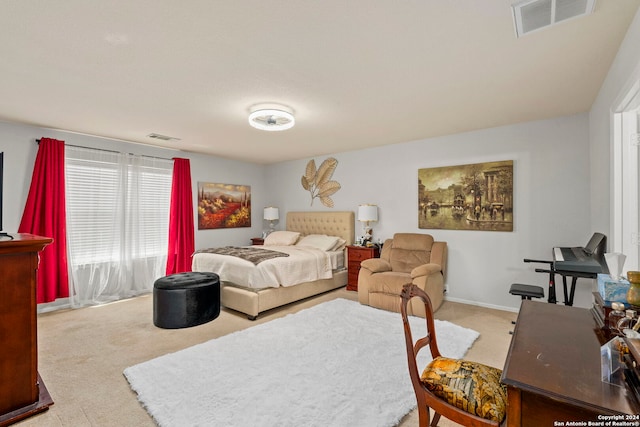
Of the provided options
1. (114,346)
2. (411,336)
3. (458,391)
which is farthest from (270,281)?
(458,391)

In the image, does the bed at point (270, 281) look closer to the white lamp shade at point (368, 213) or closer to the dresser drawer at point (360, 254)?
the dresser drawer at point (360, 254)

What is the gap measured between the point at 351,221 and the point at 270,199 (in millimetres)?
2416

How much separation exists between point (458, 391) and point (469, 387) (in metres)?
0.05

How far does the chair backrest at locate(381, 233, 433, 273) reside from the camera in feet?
14.3

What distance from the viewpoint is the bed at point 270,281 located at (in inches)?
151

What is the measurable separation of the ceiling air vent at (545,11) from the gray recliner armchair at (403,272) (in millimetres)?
2663

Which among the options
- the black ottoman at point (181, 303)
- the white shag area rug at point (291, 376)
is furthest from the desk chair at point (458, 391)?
the black ottoman at point (181, 303)

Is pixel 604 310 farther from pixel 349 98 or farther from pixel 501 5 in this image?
pixel 349 98

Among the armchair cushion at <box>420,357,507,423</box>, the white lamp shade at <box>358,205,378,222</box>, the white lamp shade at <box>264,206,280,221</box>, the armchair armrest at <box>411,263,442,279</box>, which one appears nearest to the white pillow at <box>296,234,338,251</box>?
the white lamp shade at <box>358,205,378,222</box>

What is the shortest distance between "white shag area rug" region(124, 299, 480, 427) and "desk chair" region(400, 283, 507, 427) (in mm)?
601

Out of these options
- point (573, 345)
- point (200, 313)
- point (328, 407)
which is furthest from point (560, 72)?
point (200, 313)

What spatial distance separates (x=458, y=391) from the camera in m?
1.36

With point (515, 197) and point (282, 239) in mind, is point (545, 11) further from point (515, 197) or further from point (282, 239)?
point (282, 239)

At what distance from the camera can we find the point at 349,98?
3.05 metres
